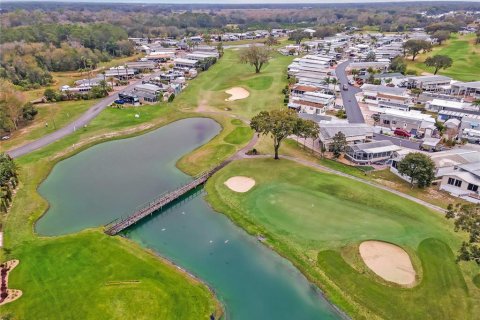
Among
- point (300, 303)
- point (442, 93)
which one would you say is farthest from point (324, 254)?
point (442, 93)

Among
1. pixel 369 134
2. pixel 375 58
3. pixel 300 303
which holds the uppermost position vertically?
pixel 375 58

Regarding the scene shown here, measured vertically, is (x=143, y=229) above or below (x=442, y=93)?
below

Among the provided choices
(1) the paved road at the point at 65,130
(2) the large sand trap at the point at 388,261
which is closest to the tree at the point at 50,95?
(1) the paved road at the point at 65,130

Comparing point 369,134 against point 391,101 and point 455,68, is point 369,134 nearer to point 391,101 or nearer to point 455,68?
point 391,101

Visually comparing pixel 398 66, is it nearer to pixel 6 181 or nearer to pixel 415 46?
pixel 415 46

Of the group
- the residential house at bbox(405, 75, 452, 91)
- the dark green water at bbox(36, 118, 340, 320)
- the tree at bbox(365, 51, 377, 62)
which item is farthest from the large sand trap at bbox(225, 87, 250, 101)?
the tree at bbox(365, 51, 377, 62)

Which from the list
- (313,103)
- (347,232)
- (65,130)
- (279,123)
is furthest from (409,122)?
(65,130)
